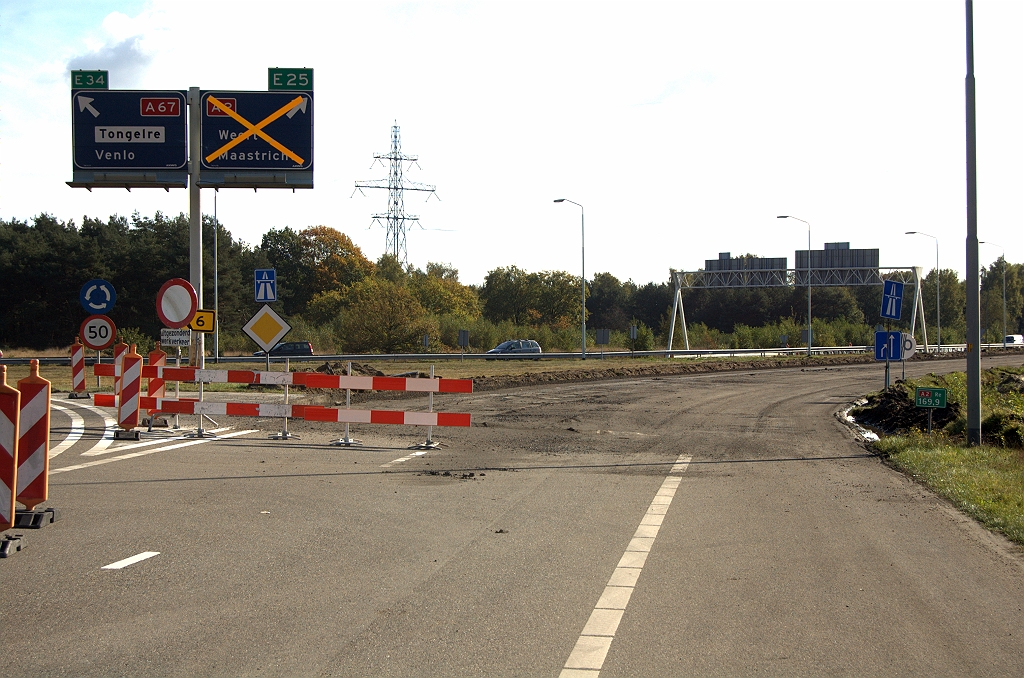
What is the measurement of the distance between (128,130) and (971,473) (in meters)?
25.9

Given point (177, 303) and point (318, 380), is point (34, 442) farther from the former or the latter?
point (177, 303)

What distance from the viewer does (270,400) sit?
23.2 metres

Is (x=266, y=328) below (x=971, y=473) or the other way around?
the other way around

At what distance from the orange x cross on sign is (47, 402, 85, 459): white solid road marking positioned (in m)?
10.8

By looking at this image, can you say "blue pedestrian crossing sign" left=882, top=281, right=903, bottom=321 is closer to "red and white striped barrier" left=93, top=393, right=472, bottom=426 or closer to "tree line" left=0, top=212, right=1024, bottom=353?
"red and white striped barrier" left=93, top=393, right=472, bottom=426

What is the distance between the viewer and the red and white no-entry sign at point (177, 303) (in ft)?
51.8

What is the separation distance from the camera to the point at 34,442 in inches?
303

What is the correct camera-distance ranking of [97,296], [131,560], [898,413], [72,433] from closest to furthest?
[131,560], [72,433], [97,296], [898,413]

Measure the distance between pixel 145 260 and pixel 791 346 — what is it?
179 ft

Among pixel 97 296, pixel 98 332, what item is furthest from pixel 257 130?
pixel 97 296

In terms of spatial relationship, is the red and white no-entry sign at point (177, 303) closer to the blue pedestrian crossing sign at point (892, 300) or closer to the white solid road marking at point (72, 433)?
the white solid road marking at point (72, 433)

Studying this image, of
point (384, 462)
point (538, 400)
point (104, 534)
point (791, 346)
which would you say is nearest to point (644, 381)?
point (538, 400)

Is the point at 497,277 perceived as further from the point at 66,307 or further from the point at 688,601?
the point at 688,601

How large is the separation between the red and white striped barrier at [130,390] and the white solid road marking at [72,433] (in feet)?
2.81
